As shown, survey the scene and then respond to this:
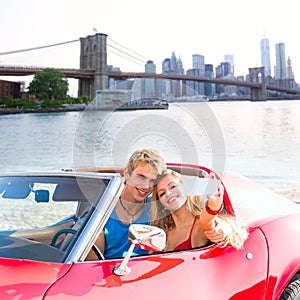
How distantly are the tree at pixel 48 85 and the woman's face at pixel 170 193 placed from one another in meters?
71.0

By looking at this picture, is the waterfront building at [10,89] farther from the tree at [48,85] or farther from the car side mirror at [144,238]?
the car side mirror at [144,238]

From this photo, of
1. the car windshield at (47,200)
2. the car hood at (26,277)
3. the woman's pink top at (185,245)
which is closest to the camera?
the car hood at (26,277)

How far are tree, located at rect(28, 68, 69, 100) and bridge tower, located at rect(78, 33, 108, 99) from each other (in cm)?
1088

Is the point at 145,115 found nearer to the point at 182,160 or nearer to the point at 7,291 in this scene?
the point at 182,160

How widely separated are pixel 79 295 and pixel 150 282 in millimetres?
262

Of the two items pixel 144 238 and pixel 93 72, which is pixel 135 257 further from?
pixel 93 72

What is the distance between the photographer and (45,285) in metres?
1.26

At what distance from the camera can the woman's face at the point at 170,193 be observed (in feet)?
5.66

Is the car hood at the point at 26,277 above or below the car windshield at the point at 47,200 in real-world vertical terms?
below

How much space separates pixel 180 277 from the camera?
1469mm

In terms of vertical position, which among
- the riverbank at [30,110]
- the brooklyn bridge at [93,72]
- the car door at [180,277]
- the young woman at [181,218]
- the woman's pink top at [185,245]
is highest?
the brooklyn bridge at [93,72]

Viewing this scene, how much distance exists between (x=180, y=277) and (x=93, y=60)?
55.7m

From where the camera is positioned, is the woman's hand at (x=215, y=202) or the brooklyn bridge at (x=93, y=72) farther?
the brooklyn bridge at (x=93, y=72)

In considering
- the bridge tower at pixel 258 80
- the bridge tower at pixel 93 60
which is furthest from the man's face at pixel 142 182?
the bridge tower at pixel 258 80
